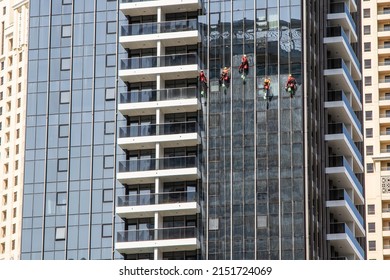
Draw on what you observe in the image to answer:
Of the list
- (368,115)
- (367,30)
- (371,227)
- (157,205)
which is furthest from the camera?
(367,30)

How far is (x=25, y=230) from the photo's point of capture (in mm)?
141125

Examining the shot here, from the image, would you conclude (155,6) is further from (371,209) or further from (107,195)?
(371,209)

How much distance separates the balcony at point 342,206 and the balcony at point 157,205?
12.6 metres

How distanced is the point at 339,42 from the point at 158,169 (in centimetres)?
2072

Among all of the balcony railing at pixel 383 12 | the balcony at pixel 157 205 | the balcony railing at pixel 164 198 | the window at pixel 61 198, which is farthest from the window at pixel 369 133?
the window at pixel 61 198

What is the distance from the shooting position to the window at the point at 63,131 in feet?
468

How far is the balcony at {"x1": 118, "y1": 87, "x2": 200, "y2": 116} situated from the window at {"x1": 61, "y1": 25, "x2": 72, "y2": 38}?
8253 mm

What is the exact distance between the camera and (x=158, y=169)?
13850 centimetres

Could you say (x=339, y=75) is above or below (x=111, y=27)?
below

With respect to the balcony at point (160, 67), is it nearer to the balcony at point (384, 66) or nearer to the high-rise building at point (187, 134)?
the high-rise building at point (187, 134)

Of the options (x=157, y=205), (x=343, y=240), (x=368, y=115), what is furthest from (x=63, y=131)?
(x=368, y=115)

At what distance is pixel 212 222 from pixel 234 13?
18393 mm

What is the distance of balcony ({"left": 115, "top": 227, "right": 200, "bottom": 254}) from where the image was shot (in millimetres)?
136000

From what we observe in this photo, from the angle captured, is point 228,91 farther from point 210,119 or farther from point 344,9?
point 344,9
